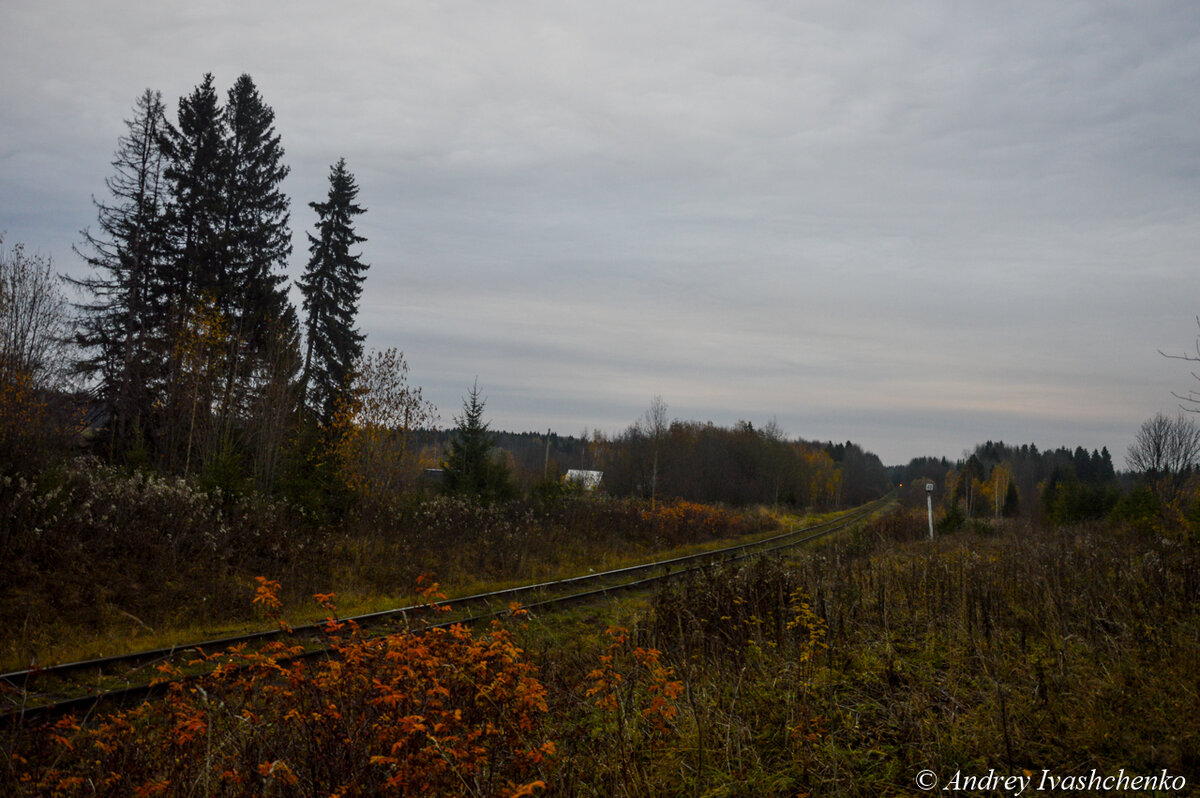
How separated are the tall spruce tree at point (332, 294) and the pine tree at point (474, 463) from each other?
6.30 metres

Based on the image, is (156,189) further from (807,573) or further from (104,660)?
(807,573)

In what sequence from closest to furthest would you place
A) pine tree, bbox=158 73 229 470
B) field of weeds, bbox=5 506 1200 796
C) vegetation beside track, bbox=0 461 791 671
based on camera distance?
field of weeds, bbox=5 506 1200 796, vegetation beside track, bbox=0 461 791 671, pine tree, bbox=158 73 229 470

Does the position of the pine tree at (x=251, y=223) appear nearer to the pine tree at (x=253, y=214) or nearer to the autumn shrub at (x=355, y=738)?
the pine tree at (x=253, y=214)

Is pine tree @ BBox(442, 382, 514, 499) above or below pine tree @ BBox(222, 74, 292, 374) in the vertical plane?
below

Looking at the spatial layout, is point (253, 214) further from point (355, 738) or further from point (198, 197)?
point (355, 738)

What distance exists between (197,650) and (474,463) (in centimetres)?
1782

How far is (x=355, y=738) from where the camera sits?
3877 millimetres

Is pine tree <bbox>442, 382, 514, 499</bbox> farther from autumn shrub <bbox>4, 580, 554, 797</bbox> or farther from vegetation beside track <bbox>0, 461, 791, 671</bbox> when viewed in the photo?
autumn shrub <bbox>4, 580, 554, 797</bbox>

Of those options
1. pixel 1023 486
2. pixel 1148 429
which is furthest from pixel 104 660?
pixel 1023 486

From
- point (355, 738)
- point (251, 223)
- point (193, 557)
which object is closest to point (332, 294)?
point (251, 223)

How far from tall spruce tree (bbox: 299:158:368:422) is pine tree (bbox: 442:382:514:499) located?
6296 millimetres

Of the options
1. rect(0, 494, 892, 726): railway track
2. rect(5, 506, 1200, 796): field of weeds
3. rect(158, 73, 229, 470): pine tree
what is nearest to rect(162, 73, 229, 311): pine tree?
rect(158, 73, 229, 470): pine tree

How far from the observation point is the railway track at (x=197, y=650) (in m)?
6.11

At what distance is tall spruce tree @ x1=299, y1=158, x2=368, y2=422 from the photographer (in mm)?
29266
